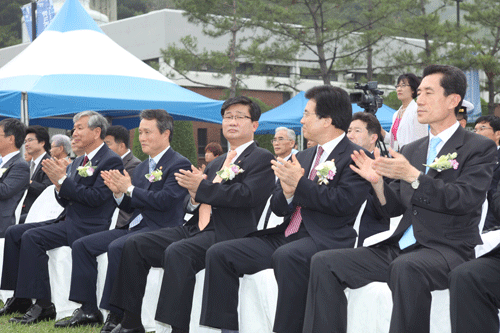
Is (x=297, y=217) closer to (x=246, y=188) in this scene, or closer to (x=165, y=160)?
(x=246, y=188)

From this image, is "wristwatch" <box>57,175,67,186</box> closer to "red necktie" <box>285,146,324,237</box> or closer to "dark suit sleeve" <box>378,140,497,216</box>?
"red necktie" <box>285,146,324,237</box>

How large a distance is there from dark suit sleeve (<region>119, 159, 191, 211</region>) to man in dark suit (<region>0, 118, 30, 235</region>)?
5.46 ft

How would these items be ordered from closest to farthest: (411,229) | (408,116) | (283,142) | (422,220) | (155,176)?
(422,220), (411,229), (155,176), (408,116), (283,142)

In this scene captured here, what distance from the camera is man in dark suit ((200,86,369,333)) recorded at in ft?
11.2

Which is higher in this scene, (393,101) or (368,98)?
(393,101)

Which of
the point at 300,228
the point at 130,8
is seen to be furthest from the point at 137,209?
the point at 130,8

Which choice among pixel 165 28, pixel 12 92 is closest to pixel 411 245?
pixel 12 92

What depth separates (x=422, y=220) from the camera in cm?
314

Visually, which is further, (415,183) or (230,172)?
(230,172)

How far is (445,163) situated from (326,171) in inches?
28.1

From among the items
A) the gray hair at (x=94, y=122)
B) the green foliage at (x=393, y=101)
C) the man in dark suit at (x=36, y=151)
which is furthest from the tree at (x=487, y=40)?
the gray hair at (x=94, y=122)

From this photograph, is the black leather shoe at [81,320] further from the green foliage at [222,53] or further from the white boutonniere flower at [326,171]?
the green foliage at [222,53]

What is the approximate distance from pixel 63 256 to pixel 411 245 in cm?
325

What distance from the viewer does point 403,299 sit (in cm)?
284
